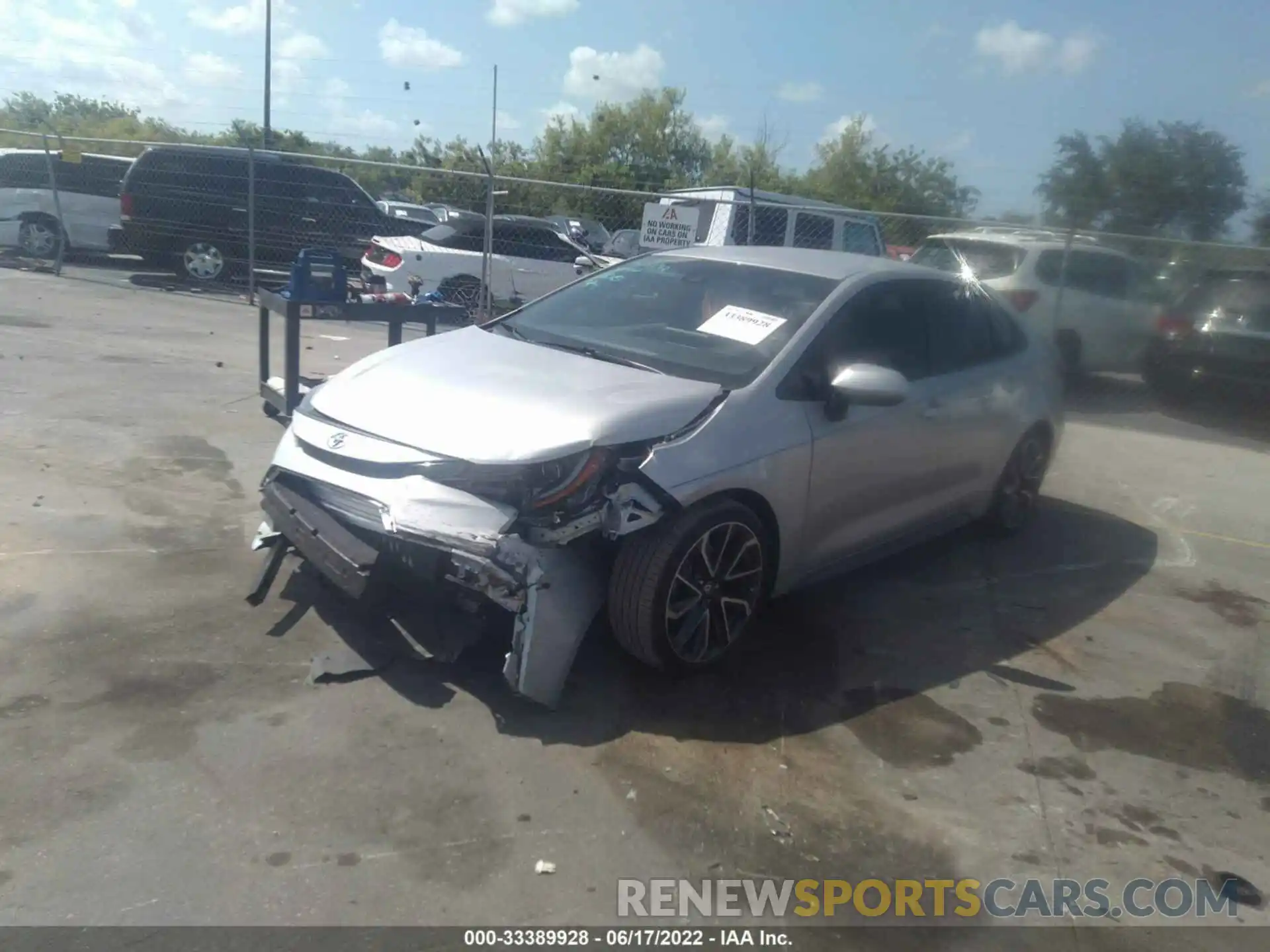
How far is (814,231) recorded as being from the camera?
12930 millimetres

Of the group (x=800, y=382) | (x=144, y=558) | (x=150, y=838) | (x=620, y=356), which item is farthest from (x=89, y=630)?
(x=800, y=382)

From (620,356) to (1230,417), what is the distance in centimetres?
919

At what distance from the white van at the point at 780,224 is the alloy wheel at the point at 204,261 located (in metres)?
6.60

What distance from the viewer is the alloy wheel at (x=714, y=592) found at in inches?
167

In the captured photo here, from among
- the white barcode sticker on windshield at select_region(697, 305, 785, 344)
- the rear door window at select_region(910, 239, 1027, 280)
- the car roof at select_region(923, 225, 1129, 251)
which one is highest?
the car roof at select_region(923, 225, 1129, 251)

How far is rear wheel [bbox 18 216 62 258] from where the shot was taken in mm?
16656

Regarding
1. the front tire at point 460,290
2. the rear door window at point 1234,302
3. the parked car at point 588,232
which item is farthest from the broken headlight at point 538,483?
the parked car at point 588,232

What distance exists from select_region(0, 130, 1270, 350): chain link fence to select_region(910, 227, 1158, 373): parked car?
0.02 metres

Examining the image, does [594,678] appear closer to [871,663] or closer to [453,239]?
[871,663]

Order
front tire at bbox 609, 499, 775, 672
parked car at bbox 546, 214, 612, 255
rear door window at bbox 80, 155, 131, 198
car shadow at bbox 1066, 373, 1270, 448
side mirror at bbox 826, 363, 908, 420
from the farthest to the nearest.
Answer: parked car at bbox 546, 214, 612, 255 < rear door window at bbox 80, 155, 131, 198 < car shadow at bbox 1066, 373, 1270, 448 < side mirror at bbox 826, 363, 908, 420 < front tire at bbox 609, 499, 775, 672

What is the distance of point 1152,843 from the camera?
11.9ft

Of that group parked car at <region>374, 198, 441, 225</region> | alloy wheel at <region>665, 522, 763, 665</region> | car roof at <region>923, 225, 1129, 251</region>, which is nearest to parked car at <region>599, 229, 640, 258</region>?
parked car at <region>374, 198, 441, 225</region>

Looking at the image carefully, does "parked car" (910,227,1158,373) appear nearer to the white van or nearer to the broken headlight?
the white van

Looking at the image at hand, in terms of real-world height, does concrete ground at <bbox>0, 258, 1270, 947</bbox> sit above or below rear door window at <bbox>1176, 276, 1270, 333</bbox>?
below
